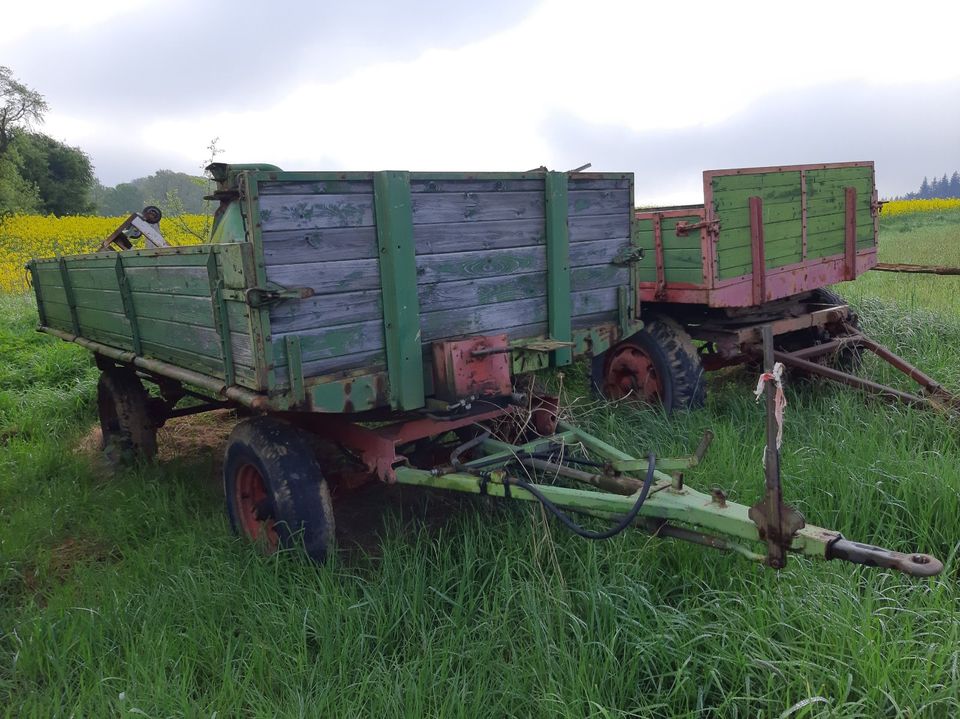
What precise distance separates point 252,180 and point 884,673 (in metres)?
2.70

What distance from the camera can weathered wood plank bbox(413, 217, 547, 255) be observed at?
3400mm

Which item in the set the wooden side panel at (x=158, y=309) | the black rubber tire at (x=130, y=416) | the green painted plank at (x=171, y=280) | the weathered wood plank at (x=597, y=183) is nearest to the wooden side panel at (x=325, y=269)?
the wooden side panel at (x=158, y=309)

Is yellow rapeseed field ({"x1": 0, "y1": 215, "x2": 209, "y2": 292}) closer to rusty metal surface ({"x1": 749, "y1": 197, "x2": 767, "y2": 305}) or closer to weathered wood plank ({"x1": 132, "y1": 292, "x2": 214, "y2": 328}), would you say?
weathered wood plank ({"x1": 132, "y1": 292, "x2": 214, "y2": 328})

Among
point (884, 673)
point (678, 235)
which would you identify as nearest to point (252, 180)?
point (884, 673)

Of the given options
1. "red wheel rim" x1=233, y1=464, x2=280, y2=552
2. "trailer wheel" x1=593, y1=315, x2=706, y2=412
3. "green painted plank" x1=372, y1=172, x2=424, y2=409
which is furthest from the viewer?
"trailer wheel" x1=593, y1=315, x2=706, y2=412

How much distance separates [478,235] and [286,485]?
1.47m

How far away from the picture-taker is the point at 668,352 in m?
5.41

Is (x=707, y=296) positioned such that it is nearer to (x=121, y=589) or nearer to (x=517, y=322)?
(x=517, y=322)

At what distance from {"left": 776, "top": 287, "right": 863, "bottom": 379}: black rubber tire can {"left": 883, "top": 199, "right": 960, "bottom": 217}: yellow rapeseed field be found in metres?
27.5

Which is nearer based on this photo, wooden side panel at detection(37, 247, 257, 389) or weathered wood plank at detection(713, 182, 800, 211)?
wooden side panel at detection(37, 247, 257, 389)

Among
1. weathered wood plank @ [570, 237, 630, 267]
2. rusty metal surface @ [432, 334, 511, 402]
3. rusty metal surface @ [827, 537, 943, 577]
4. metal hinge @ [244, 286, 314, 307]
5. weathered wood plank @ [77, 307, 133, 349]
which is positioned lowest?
rusty metal surface @ [827, 537, 943, 577]

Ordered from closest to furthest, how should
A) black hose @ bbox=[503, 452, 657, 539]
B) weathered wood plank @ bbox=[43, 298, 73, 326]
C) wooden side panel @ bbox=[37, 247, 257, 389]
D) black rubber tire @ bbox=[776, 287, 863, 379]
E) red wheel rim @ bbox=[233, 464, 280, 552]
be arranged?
black hose @ bbox=[503, 452, 657, 539] < wooden side panel @ bbox=[37, 247, 257, 389] < red wheel rim @ bbox=[233, 464, 280, 552] < weathered wood plank @ bbox=[43, 298, 73, 326] < black rubber tire @ bbox=[776, 287, 863, 379]

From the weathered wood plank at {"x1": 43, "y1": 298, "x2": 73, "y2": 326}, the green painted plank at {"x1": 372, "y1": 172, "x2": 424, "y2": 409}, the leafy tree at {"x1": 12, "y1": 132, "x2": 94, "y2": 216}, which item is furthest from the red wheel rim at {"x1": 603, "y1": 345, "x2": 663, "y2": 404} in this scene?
the leafy tree at {"x1": 12, "y1": 132, "x2": 94, "y2": 216}

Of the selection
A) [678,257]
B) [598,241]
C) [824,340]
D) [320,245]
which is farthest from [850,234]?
[320,245]
